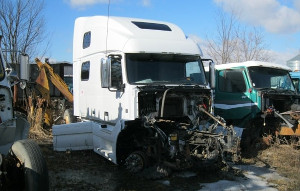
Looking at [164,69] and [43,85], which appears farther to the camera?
[43,85]

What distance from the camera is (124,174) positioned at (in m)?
7.32

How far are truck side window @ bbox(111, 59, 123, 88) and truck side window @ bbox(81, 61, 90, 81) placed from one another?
5.89 feet

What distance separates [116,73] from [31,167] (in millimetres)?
3351

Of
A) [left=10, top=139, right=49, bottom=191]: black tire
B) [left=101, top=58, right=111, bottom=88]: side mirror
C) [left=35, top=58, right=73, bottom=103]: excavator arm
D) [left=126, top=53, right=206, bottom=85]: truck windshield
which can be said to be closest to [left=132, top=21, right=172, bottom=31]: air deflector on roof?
[left=126, top=53, right=206, bottom=85]: truck windshield

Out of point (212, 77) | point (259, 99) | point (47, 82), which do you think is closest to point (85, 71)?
point (212, 77)

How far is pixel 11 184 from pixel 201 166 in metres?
3.64

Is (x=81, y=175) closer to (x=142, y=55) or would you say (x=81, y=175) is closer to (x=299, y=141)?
(x=142, y=55)

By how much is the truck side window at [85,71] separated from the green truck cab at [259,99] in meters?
4.19

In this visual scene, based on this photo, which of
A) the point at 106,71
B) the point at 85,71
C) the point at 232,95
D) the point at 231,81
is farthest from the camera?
the point at 231,81

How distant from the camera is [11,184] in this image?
4574 millimetres

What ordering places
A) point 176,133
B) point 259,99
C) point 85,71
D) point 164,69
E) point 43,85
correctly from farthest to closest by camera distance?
point 43,85 → point 259,99 → point 85,71 → point 164,69 → point 176,133

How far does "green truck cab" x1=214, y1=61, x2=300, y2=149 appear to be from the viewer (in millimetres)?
9469

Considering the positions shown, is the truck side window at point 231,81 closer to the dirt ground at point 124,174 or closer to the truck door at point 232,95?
the truck door at point 232,95

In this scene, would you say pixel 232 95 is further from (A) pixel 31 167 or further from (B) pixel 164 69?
(A) pixel 31 167
